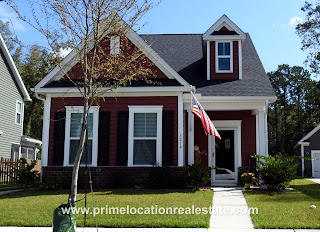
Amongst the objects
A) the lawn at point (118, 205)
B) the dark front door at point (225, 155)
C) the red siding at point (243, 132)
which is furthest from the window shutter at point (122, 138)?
the dark front door at point (225, 155)

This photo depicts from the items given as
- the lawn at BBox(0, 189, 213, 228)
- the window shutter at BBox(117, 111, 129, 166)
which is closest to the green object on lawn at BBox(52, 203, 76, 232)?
the lawn at BBox(0, 189, 213, 228)

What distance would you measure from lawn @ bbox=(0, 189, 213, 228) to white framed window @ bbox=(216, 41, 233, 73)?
612 centimetres

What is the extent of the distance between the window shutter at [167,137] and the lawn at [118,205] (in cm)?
186

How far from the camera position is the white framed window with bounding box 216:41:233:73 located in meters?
15.9

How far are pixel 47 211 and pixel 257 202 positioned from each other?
197 inches

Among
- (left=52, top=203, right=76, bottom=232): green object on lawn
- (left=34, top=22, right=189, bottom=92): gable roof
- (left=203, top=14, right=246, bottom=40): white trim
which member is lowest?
(left=52, top=203, right=76, bottom=232): green object on lawn

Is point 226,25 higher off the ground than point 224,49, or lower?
higher

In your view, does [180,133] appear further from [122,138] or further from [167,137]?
[122,138]

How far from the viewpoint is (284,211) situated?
8297mm

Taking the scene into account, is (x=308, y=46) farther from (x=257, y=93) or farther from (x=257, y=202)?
(x=257, y=202)

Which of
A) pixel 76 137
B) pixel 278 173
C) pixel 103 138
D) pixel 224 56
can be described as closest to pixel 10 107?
pixel 76 137

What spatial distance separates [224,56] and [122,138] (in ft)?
18.6

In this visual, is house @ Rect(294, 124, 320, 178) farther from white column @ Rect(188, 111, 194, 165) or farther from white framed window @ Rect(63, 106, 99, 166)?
white framed window @ Rect(63, 106, 99, 166)

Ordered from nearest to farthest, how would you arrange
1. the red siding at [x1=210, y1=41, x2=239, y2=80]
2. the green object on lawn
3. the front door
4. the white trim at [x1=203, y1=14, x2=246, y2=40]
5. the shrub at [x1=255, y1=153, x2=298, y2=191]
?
the green object on lawn < the shrub at [x1=255, y1=153, x2=298, y2=191] < the front door < the white trim at [x1=203, y1=14, x2=246, y2=40] < the red siding at [x1=210, y1=41, x2=239, y2=80]
